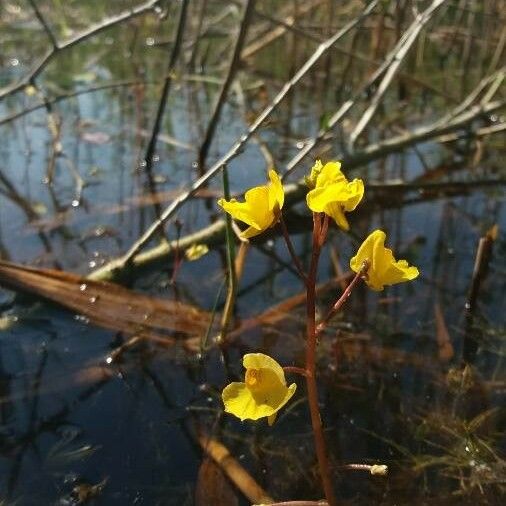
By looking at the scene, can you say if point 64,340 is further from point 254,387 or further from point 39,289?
point 254,387

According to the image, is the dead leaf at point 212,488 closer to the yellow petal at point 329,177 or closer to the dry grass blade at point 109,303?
the dry grass blade at point 109,303

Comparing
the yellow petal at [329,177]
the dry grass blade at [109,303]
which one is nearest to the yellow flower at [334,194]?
the yellow petal at [329,177]

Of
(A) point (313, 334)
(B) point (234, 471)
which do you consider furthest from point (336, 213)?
(B) point (234, 471)

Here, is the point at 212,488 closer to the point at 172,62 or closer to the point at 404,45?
the point at 172,62

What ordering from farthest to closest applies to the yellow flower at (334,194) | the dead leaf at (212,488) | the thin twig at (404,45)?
1. the thin twig at (404,45)
2. the dead leaf at (212,488)
3. the yellow flower at (334,194)

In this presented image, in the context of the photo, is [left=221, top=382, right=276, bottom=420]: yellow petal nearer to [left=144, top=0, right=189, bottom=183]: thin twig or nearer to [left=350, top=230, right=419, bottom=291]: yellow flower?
[left=350, top=230, right=419, bottom=291]: yellow flower
